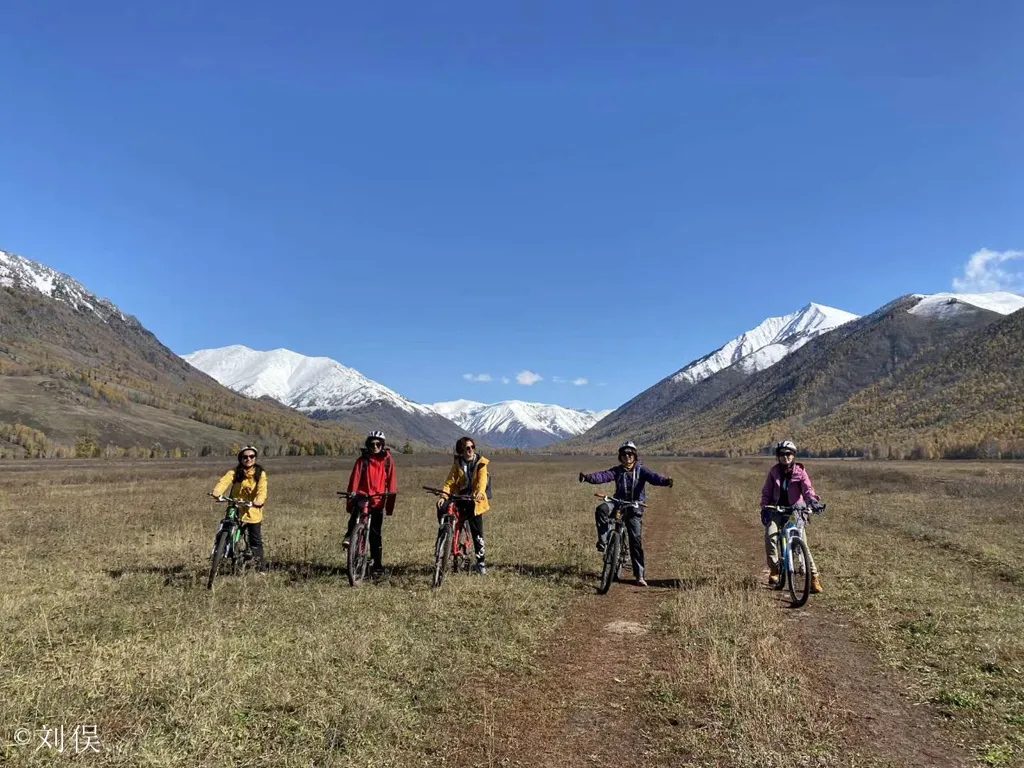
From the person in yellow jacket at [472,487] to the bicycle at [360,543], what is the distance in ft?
5.11

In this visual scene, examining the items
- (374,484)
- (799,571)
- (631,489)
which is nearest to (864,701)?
(799,571)

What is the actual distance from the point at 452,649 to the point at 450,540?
4.26m

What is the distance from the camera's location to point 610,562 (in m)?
12.3

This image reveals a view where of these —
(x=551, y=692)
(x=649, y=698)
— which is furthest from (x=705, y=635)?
(x=551, y=692)

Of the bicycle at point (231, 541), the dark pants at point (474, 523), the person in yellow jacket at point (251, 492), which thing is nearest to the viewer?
the bicycle at point (231, 541)

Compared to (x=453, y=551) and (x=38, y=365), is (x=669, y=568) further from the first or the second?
(x=38, y=365)

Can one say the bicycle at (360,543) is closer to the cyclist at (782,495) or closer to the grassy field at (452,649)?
the grassy field at (452,649)

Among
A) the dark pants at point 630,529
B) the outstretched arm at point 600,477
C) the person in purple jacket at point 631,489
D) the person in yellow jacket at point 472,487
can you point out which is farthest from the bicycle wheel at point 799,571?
the person in yellow jacket at point 472,487

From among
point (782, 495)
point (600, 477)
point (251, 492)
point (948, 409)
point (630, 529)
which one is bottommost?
point (630, 529)

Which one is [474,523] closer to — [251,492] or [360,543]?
[360,543]

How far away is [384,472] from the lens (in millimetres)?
13047

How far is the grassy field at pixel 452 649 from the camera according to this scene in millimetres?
5684

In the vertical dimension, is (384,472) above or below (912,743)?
above

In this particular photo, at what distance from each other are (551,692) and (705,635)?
122 inches
